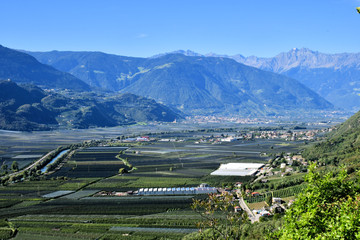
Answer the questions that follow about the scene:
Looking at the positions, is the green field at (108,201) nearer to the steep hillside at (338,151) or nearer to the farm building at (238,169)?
the farm building at (238,169)

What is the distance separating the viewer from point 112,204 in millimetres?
67125

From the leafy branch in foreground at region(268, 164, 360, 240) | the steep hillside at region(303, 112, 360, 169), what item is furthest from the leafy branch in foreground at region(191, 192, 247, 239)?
the steep hillside at region(303, 112, 360, 169)

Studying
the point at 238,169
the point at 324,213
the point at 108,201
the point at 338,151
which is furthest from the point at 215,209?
the point at 338,151

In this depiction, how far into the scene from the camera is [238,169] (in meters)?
102

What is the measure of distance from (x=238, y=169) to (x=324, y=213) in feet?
289

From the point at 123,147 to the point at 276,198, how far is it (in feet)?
360

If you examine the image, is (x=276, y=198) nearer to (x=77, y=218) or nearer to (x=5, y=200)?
(x=77, y=218)

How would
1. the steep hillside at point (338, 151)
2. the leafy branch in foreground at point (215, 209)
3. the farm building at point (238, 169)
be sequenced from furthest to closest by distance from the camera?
the farm building at point (238, 169), the steep hillside at point (338, 151), the leafy branch in foreground at point (215, 209)

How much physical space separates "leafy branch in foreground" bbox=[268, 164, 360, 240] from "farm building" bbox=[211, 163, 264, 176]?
261ft

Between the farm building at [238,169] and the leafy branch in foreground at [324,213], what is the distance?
79.5m

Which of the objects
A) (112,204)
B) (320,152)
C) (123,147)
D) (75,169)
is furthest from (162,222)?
(123,147)

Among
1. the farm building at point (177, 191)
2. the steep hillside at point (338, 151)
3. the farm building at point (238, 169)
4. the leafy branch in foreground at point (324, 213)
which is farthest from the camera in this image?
the farm building at point (238, 169)

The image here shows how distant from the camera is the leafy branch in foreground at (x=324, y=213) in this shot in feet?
43.1

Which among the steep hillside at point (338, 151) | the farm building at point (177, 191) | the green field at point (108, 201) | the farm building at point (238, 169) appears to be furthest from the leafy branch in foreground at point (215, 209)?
the farm building at point (238, 169)
